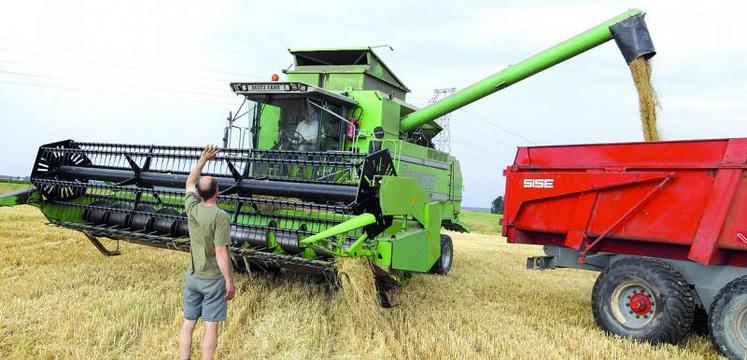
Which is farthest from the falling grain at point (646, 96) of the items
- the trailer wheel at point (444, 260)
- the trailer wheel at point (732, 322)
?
the trailer wheel at point (444, 260)

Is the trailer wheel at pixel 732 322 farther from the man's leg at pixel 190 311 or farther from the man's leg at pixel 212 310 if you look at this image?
the man's leg at pixel 190 311

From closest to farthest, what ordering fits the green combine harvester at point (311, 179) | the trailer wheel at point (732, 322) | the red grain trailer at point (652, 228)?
the trailer wheel at point (732, 322), the red grain trailer at point (652, 228), the green combine harvester at point (311, 179)

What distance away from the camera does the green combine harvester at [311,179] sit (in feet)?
14.5

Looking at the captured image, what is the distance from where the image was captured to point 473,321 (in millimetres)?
4637

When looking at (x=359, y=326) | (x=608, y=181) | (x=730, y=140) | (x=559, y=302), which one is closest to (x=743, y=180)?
(x=730, y=140)

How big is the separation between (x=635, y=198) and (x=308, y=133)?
366cm

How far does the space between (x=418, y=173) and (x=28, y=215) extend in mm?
8927

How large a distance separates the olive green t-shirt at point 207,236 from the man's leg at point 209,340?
28 centimetres

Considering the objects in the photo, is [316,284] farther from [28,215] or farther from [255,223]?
[28,215]

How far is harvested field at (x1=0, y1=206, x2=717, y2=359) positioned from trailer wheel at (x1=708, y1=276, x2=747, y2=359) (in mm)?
179

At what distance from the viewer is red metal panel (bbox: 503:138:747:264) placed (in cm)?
413

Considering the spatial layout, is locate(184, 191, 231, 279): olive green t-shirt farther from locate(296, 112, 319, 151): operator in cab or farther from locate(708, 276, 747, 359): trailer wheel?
locate(708, 276, 747, 359): trailer wheel

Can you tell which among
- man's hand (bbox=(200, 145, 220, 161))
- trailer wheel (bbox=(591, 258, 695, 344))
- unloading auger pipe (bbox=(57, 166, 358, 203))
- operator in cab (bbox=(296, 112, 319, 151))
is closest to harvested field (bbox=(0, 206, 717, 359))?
trailer wheel (bbox=(591, 258, 695, 344))

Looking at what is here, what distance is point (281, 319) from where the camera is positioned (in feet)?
13.8
